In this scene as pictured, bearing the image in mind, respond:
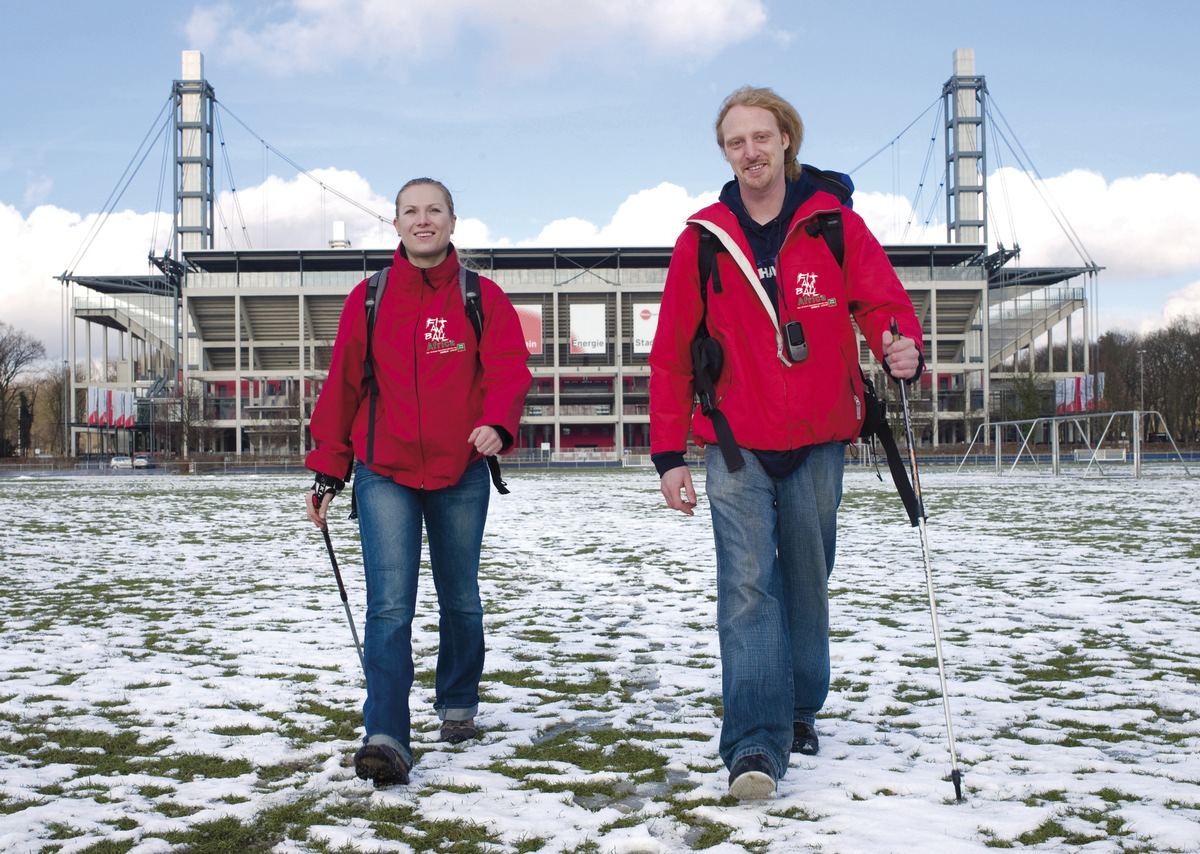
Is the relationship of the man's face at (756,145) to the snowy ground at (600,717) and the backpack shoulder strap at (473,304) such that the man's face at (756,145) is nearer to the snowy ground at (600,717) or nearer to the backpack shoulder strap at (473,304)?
the backpack shoulder strap at (473,304)

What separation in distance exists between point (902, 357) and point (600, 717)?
1.88 metres

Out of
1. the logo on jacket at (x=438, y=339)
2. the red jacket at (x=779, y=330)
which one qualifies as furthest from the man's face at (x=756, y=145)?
the logo on jacket at (x=438, y=339)

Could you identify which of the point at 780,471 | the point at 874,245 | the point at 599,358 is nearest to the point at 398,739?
the point at 780,471

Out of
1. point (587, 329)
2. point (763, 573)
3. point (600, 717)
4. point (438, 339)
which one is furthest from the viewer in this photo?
point (587, 329)

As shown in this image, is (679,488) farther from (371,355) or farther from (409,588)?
(371,355)

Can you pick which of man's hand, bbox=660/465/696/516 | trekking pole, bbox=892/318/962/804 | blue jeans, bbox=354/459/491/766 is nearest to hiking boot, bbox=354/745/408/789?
blue jeans, bbox=354/459/491/766

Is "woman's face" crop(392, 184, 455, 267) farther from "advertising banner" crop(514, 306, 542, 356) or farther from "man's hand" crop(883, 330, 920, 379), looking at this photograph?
"advertising banner" crop(514, 306, 542, 356)

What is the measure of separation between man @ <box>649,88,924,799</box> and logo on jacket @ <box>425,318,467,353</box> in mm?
751

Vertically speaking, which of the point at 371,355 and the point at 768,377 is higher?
the point at 371,355

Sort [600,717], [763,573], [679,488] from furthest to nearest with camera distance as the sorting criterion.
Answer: [600,717], [679,488], [763,573]

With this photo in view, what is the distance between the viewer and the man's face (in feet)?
10.4

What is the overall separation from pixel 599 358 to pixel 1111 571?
7095 centimetres

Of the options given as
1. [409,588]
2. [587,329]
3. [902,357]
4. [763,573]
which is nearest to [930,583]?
[763,573]

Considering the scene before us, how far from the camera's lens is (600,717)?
401cm
